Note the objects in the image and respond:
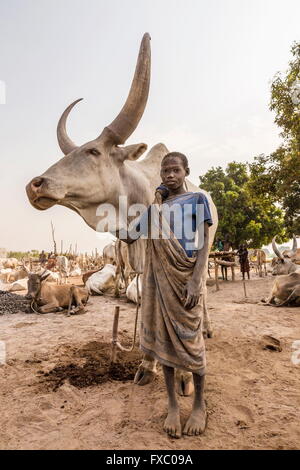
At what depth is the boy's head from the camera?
2.17 metres

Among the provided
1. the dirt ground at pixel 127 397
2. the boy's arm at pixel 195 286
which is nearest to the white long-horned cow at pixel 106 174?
the dirt ground at pixel 127 397

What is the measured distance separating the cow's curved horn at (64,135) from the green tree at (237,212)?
15731 mm

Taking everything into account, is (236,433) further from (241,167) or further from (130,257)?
(241,167)

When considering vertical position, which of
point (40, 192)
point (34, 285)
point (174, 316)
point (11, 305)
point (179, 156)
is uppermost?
point (179, 156)

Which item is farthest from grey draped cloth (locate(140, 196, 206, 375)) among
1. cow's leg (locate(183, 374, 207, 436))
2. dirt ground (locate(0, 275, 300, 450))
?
dirt ground (locate(0, 275, 300, 450))

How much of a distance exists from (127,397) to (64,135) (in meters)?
2.78

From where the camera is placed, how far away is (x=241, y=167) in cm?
2092

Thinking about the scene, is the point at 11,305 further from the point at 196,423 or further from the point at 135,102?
the point at 196,423

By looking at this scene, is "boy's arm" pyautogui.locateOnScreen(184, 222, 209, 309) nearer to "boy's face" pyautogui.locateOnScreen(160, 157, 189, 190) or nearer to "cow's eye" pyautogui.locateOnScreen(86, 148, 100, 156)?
"boy's face" pyautogui.locateOnScreen(160, 157, 189, 190)

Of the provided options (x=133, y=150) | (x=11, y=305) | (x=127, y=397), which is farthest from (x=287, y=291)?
(x=11, y=305)

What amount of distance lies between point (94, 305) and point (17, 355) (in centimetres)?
424

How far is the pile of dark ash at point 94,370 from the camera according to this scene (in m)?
2.96

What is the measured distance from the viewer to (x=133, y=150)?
9.93 ft
